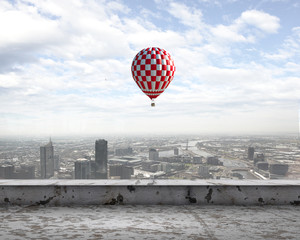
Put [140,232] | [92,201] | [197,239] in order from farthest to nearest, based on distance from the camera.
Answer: [92,201] < [140,232] < [197,239]

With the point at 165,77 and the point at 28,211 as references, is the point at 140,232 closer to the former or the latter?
the point at 28,211

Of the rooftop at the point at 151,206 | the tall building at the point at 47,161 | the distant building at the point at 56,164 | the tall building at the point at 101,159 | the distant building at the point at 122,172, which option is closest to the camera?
the rooftop at the point at 151,206

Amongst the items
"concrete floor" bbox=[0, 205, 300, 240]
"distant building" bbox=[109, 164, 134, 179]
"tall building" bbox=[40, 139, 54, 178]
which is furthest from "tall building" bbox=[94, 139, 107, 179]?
"concrete floor" bbox=[0, 205, 300, 240]

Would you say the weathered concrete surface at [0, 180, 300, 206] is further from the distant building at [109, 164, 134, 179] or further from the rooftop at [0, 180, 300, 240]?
the distant building at [109, 164, 134, 179]

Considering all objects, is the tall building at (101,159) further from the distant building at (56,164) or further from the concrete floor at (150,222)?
the concrete floor at (150,222)

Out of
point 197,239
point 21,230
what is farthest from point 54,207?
point 197,239

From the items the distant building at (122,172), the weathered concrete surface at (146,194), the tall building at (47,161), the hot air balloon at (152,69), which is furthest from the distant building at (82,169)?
the weathered concrete surface at (146,194)
